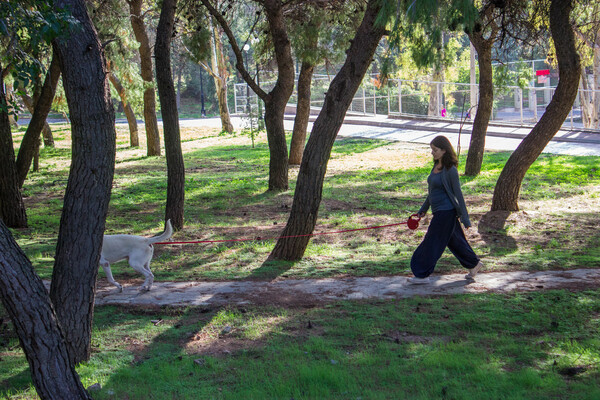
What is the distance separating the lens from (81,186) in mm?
5191

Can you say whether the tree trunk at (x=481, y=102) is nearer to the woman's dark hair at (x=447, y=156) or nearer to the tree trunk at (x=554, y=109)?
the tree trunk at (x=554, y=109)

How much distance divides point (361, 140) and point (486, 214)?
15.1 m

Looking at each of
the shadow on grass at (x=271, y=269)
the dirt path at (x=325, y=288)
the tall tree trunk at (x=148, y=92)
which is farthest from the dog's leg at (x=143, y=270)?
the tall tree trunk at (x=148, y=92)

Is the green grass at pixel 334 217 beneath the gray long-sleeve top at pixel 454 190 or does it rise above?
beneath

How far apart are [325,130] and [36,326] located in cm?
523

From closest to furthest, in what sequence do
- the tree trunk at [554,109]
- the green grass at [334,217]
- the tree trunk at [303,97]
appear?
1. the green grass at [334,217]
2. the tree trunk at [554,109]
3. the tree trunk at [303,97]

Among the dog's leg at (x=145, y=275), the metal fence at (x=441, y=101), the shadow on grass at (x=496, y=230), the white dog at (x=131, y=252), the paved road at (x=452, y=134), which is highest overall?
the metal fence at (x=441, y=101)

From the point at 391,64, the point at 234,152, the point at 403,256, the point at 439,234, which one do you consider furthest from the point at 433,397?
the point at 234,152

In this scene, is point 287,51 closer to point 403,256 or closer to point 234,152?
point 403,256

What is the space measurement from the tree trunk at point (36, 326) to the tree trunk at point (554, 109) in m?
9.11

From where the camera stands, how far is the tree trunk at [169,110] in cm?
1084

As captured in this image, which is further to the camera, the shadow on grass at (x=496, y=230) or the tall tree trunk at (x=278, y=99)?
the tall tree trunk at (x=278, y=99)

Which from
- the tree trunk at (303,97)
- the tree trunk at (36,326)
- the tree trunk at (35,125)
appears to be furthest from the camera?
the tree trunk at (303,97)

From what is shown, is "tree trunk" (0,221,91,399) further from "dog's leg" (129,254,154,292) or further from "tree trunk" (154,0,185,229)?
"tree trunk" (154,0,185,229)
